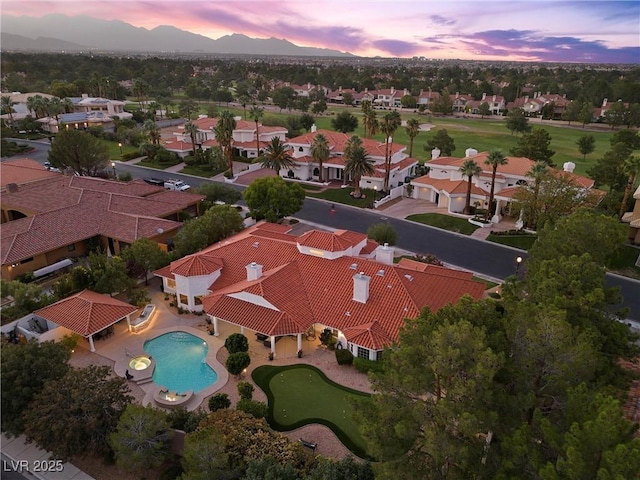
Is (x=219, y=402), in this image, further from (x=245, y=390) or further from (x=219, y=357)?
(x=219, y=357)

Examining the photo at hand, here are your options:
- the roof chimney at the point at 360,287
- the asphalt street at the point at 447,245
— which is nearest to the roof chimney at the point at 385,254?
the roof chimney at the point at 360,287

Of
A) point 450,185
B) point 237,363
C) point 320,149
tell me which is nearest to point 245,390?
point 237,363

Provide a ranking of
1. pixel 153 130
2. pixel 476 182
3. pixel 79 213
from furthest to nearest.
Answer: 1. pixel 153 130
2. pixel 476 182
3. pixel 79 213

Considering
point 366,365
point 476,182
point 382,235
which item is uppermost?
point 476,182

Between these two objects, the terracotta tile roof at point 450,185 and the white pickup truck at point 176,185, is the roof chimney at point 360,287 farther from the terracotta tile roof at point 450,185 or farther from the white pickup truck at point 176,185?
the white pickup truck at point 176,185

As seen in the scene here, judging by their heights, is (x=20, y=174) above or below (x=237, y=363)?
above

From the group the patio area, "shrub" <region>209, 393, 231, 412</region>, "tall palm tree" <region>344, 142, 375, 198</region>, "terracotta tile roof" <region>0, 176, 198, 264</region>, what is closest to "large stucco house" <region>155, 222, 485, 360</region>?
the patio area

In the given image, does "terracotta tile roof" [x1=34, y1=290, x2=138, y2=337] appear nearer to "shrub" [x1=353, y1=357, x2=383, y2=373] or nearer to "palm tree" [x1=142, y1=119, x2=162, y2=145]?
"shrub" [x1=353, y1=357, x2=383, y2=373]
